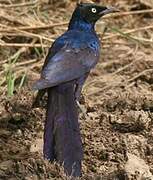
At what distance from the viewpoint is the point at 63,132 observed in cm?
406

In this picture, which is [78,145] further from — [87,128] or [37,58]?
[37,58]

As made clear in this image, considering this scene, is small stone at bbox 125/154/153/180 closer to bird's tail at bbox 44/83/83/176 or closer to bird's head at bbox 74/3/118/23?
bird's tail at bbox 44/83/83/176

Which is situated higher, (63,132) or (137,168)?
(63,132)

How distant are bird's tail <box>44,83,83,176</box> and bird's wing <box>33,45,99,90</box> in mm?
98

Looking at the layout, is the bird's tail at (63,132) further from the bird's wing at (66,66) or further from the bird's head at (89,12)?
the bird's head at (89,12)

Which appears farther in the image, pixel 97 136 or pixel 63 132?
pixel 97 136

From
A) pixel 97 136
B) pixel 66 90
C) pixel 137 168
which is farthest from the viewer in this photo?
pixel 97 136

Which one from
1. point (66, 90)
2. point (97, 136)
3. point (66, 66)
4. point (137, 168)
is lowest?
point (137, 168)

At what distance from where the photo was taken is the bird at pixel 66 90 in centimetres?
398

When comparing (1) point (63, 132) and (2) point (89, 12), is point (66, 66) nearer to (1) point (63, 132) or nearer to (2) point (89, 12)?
(1) point (63, 132)

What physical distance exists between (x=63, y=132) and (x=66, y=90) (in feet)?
1.37

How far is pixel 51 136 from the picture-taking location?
404 centimetres

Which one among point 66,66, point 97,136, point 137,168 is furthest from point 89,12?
point 137,168

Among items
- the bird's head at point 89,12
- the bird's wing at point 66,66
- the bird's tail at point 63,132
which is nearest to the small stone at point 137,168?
the bird's tail at point 63,132
